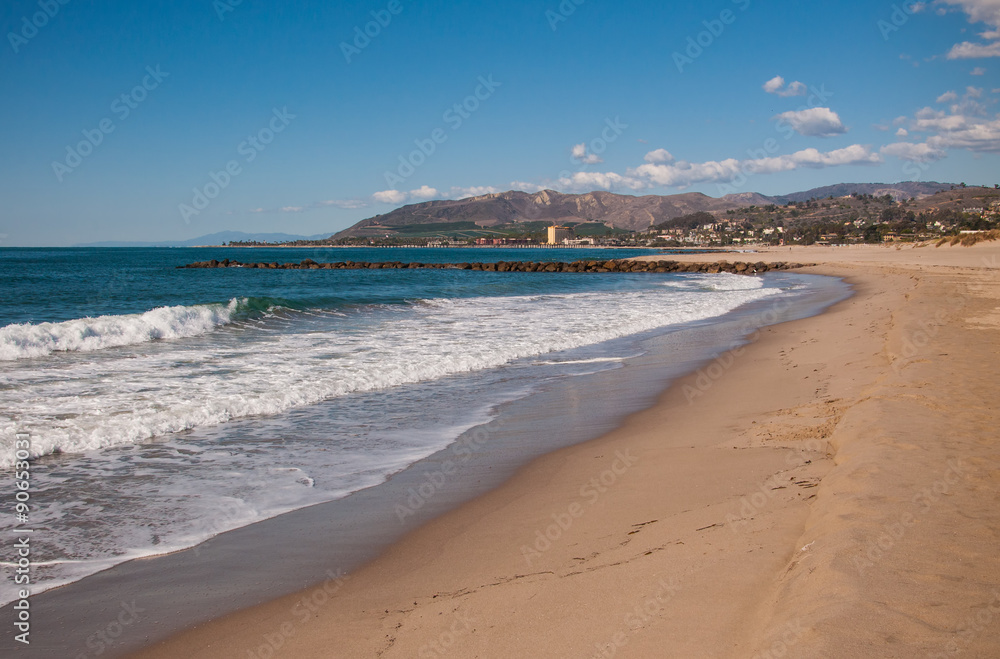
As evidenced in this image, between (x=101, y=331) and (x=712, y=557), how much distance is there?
15.3 meters

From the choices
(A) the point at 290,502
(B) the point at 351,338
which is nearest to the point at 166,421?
(A) the point at 290,502

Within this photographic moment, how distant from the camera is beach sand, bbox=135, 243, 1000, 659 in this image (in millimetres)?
2953

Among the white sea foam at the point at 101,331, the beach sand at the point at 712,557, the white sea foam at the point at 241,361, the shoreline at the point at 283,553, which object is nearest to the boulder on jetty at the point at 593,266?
the white sea foam at the point at 241,361

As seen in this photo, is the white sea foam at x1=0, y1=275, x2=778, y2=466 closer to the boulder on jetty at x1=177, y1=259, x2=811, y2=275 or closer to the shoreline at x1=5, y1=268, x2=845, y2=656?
the shoreline at x1=5, y1=268, x2=845, y2=656

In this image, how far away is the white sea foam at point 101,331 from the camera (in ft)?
42.1

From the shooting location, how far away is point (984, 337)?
10.8 m

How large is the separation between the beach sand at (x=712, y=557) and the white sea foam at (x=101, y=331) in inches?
468

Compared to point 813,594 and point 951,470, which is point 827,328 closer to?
point 951,470

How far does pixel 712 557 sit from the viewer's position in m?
A: 3.81

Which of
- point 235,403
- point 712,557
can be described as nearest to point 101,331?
point 235,403

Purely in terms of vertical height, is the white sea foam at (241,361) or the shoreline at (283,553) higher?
the white sea foam at (241,361)

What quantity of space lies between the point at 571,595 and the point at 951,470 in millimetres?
3144

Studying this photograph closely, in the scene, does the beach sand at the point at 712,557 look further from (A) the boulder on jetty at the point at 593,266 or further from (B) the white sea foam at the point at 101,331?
(A) the boulder on jetty at the point at 593,266

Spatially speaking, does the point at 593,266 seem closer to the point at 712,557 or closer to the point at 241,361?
the point at 241,361
